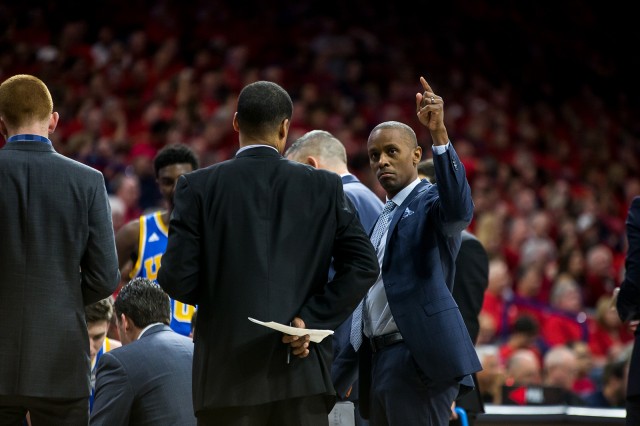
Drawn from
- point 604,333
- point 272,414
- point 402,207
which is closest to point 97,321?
point 402,207

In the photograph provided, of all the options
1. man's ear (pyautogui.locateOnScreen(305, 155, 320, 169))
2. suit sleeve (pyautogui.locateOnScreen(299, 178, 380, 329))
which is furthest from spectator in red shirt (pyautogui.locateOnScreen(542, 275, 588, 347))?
suit sleeve (pyautogui.locateOnScreen(299, 178, 380, 329))

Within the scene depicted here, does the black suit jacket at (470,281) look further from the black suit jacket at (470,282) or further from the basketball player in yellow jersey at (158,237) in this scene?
the basketball player in yellow jersey at (158,237)

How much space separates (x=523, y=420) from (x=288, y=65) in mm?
7529

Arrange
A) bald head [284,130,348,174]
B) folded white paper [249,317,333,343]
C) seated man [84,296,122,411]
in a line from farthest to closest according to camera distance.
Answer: bald head [284,130,348,174], seated man [84,296,122,411], folded white paper [249,317,333,343]

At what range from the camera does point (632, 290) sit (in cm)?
465

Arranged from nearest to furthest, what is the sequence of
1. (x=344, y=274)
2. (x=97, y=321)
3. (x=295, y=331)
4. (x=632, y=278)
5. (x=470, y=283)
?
1. (x=295, y=331)
2. (x=344, y=274)
3. (x=632, y=278)
4. (x=97, y=321)
5. (x=470, y=283)

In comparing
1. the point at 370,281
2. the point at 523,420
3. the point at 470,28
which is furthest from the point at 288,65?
the point at 370,281

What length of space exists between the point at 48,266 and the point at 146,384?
2.27 ft

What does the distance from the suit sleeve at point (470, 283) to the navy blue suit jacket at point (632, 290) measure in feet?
2.39

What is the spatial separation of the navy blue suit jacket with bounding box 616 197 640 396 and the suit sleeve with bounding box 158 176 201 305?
2.17m

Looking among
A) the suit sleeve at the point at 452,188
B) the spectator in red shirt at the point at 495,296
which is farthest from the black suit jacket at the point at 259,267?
the spectator in red shirt at the point at 495,296

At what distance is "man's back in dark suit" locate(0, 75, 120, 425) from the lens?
3.52 meters

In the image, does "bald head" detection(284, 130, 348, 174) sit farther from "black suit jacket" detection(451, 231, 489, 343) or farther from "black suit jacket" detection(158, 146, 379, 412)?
"black suit jacket" detection(158, 146, 379, 412)

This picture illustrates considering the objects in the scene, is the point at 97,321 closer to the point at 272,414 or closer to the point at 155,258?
the point at 155,258
